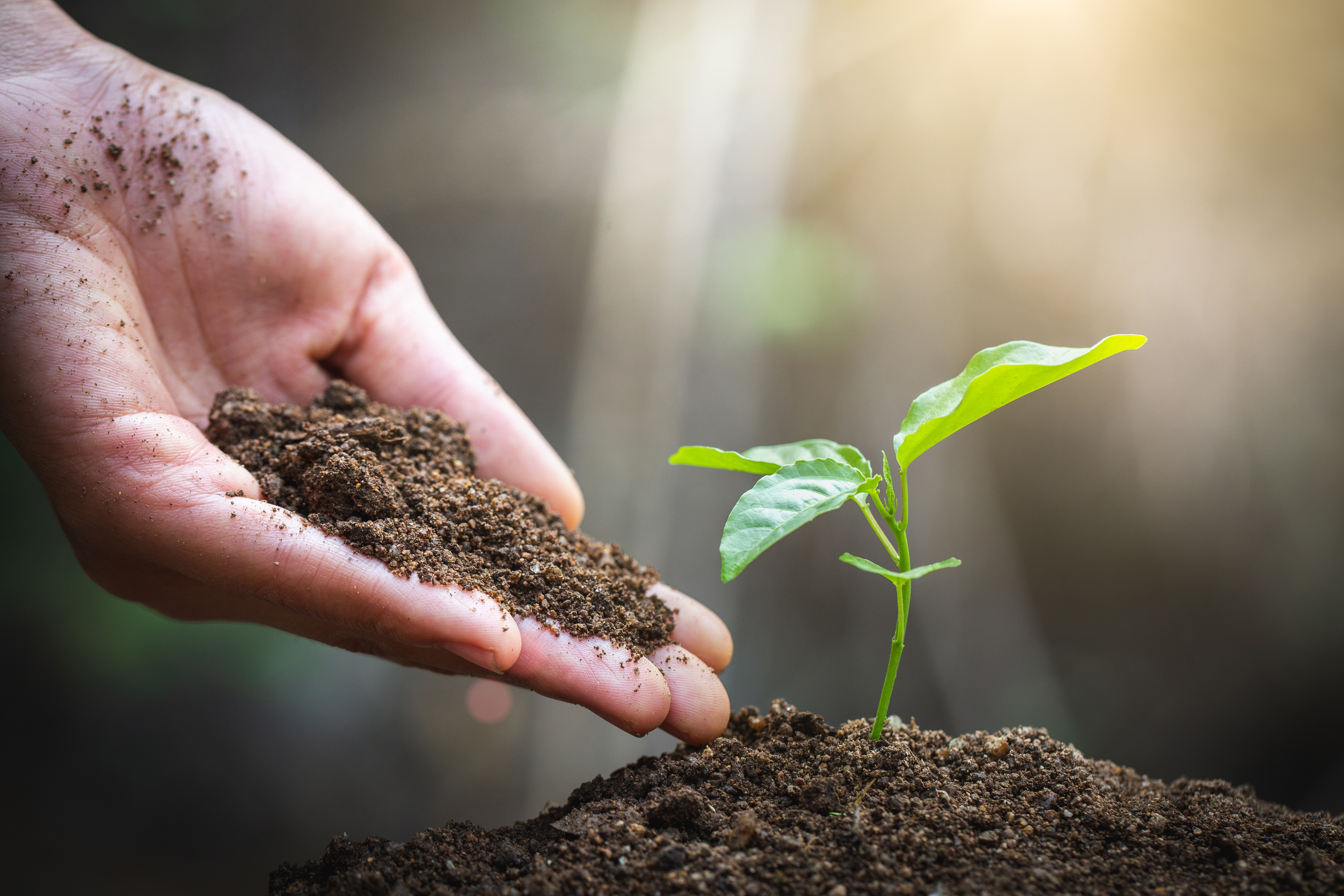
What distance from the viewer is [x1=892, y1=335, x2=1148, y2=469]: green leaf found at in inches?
31.8

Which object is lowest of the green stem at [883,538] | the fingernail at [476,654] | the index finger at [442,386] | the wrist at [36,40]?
the fingernail at [476,654]

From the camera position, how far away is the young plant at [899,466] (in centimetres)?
79

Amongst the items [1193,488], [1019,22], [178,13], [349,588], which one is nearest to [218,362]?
[349,588]

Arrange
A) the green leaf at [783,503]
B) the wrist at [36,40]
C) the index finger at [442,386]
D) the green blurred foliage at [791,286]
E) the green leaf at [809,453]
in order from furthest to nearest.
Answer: the green blurred foliage at [791,286], the index finger at [442,386], the wrist at [36,40], the green leaf at [809,453], the green leaf at [783,503]

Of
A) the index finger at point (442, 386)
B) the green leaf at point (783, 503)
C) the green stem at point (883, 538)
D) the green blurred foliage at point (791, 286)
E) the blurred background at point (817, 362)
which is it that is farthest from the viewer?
the green blurred foliage at point (791, 286)

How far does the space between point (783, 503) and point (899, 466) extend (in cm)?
18

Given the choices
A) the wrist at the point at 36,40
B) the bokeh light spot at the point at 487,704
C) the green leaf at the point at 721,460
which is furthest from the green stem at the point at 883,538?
the bokeh light spot at the point at 487,704

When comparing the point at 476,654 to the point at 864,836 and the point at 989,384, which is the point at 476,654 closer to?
the point at 864,836

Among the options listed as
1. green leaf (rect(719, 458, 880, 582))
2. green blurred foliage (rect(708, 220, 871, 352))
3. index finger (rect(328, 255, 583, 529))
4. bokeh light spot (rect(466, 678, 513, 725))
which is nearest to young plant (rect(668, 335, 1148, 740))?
green leaf (rect(719, 458, 880, 582))

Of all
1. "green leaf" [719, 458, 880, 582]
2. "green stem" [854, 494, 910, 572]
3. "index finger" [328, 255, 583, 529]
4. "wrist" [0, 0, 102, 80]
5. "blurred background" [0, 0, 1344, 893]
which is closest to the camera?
"green leaf" [719, 458, 880, 582]

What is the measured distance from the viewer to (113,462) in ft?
3.39

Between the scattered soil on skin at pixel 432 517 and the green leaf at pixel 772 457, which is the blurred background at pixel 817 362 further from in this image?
the green leaf at pixel 772 457

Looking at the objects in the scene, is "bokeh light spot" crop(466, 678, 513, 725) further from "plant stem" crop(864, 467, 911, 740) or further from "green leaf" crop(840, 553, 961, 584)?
"green leaf" crop(840, 553, 961, 584)

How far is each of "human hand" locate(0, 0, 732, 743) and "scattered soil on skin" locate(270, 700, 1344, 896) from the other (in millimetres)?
154
